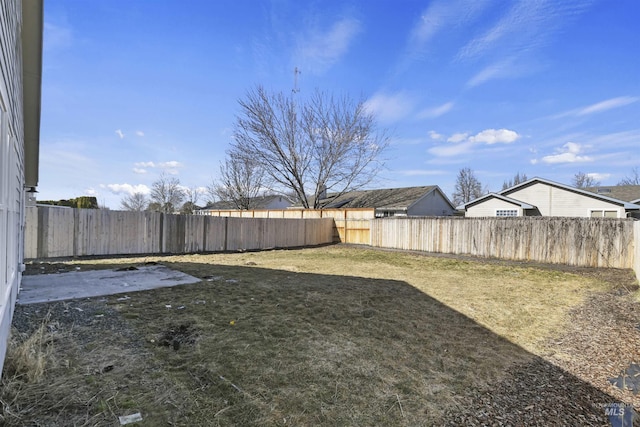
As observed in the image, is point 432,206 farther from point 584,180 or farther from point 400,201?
point 584,180

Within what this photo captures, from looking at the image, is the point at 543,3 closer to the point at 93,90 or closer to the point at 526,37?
the point at 526,37

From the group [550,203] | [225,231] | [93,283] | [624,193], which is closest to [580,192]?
[550,203]

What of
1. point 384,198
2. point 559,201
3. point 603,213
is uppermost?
point 384,198

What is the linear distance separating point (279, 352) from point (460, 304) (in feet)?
11.7

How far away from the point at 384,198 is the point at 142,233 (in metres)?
17.4

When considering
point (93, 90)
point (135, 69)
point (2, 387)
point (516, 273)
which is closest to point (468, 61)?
point (516, 273)

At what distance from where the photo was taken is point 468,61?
1067cm

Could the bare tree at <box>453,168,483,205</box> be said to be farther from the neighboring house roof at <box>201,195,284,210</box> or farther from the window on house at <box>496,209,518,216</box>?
the neighboring house roof at <box>201,195,284,210</box>

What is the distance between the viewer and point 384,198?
941 inches

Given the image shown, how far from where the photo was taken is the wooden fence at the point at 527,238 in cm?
912

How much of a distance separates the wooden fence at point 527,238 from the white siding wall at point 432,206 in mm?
7536

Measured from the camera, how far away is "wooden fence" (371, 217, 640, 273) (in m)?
9.12

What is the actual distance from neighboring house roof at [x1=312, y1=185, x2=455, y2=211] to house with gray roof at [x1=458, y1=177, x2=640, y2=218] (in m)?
3.39

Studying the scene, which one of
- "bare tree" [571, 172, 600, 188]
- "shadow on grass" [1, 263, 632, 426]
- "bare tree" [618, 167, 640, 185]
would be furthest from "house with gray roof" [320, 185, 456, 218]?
"bare tree" [571, 172, 600, 188]
